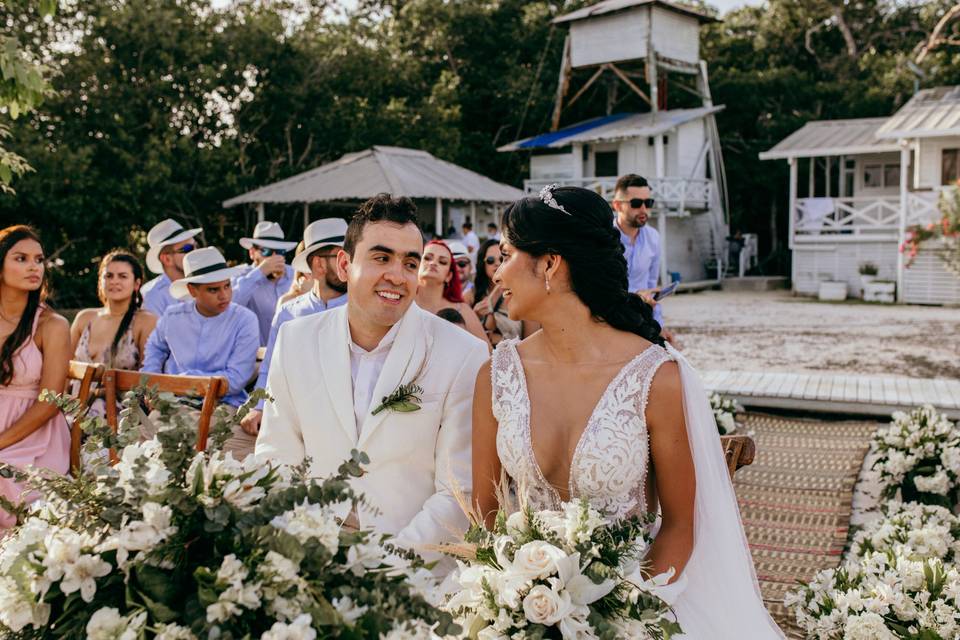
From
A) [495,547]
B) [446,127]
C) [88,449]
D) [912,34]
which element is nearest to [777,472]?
[495,547]

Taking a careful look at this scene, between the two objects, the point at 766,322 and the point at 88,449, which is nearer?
the point at 88,449

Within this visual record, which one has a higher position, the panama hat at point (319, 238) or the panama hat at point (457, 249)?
the panama hat at point (319, 238)

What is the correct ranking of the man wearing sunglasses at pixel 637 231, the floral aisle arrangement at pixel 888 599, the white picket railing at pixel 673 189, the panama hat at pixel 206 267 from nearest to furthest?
the floral aisle arrangement at pixel 888 599, the panama hat at pixel 206 267, the man wearing sunglasses at pixel 637 231, the white picket railing at pixel 673 189

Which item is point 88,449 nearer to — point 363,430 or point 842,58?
point 363,430

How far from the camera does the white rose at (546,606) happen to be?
202cm

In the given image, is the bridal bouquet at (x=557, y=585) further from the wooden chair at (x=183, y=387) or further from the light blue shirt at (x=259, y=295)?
the light blue shirt at (x=259, y=295)

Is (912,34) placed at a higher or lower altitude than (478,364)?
higher

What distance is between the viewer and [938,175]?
25.4 meters

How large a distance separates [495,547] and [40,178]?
22.0m

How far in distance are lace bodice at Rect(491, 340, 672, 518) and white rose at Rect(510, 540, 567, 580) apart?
29.0 inches

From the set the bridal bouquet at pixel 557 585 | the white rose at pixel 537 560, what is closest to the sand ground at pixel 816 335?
the bridal bouquet at pixel 557 585

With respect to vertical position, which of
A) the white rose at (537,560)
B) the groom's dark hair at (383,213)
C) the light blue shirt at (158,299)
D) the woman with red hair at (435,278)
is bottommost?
the white rose at (537,560)

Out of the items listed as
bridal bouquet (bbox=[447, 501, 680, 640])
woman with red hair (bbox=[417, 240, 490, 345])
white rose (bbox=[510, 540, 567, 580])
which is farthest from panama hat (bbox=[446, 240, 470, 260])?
white rose (bbox=[510, 540, 567, 580])

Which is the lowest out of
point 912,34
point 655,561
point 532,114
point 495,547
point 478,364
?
point 655,561
